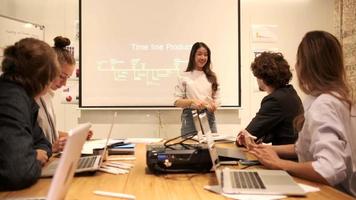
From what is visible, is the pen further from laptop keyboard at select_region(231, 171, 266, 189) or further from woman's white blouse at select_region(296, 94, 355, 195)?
woman's white blouse at select_region(296, 94, 355, 195)

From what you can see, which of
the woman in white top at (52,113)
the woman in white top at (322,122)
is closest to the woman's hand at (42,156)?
the woman in white top at (52,113)

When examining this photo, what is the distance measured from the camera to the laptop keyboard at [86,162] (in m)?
1.59

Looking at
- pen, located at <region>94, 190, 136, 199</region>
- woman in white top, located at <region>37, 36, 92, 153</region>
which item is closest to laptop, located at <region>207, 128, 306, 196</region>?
pen, located at <region>94, 190, 136, 199</region>

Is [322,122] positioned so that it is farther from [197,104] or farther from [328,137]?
[197,104]

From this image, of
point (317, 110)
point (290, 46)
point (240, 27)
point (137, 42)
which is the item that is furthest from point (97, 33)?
point (317, 110)

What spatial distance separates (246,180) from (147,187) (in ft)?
1.19

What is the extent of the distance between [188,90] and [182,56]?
58 cm

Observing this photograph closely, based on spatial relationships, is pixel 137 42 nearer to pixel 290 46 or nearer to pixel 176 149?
pixel 290 46

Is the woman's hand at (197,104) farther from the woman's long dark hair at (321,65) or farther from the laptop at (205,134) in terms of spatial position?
the woman's long dark hair at (321,65)

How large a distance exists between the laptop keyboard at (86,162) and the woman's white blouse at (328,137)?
94 centimetres

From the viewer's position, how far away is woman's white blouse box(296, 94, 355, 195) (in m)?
1.34

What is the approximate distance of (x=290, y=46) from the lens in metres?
4.38

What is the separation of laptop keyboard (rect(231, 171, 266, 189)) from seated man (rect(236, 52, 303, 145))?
26.9 inches

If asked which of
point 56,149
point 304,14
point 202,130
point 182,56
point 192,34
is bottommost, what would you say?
point 56,149
